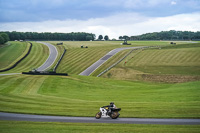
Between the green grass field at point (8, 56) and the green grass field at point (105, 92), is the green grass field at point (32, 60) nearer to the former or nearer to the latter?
the green grass field at point (105, 92)

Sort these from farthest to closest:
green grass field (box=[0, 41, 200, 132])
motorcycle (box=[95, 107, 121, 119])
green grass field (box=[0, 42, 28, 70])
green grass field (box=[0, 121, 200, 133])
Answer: green grass field (box=[0, 42, 28, 70])
motorcycle (box=[95, 107, 121, 119])
green grass field (box=[0, 41, 200, 132])
green grass field (box=[0, 121, 200, 133])

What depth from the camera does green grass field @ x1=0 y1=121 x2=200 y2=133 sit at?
20.5 meters

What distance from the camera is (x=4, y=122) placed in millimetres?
23656

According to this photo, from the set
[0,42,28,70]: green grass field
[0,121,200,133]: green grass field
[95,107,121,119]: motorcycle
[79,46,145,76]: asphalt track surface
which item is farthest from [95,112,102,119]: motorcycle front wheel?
[0,42,28,70]: green grass field

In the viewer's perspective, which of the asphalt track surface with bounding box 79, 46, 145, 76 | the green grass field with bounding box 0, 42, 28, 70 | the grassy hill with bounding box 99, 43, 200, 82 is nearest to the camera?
the grassy hill with bounding box 99, 43, 200, 82

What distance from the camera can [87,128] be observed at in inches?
843

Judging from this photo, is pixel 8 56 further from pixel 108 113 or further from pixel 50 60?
pixel 108 113

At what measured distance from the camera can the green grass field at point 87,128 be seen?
2053cm

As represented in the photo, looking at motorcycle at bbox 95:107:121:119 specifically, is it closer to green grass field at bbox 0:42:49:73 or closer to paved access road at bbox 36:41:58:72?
paved access road at bbox 36:41:58:72

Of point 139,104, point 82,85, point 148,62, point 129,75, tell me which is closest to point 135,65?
point 148,62

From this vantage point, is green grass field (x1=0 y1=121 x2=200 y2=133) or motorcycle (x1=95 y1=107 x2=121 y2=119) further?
motorcycle (x1=95 y1=107 x2=121 y2=119)

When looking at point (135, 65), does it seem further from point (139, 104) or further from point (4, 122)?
point (4, 122)

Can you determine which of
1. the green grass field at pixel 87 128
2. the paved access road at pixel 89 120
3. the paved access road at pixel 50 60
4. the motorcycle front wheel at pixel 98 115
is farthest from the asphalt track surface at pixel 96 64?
the green grass field at pixel 87 128

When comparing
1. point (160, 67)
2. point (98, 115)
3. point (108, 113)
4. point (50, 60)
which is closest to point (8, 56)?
point (50, 60)
